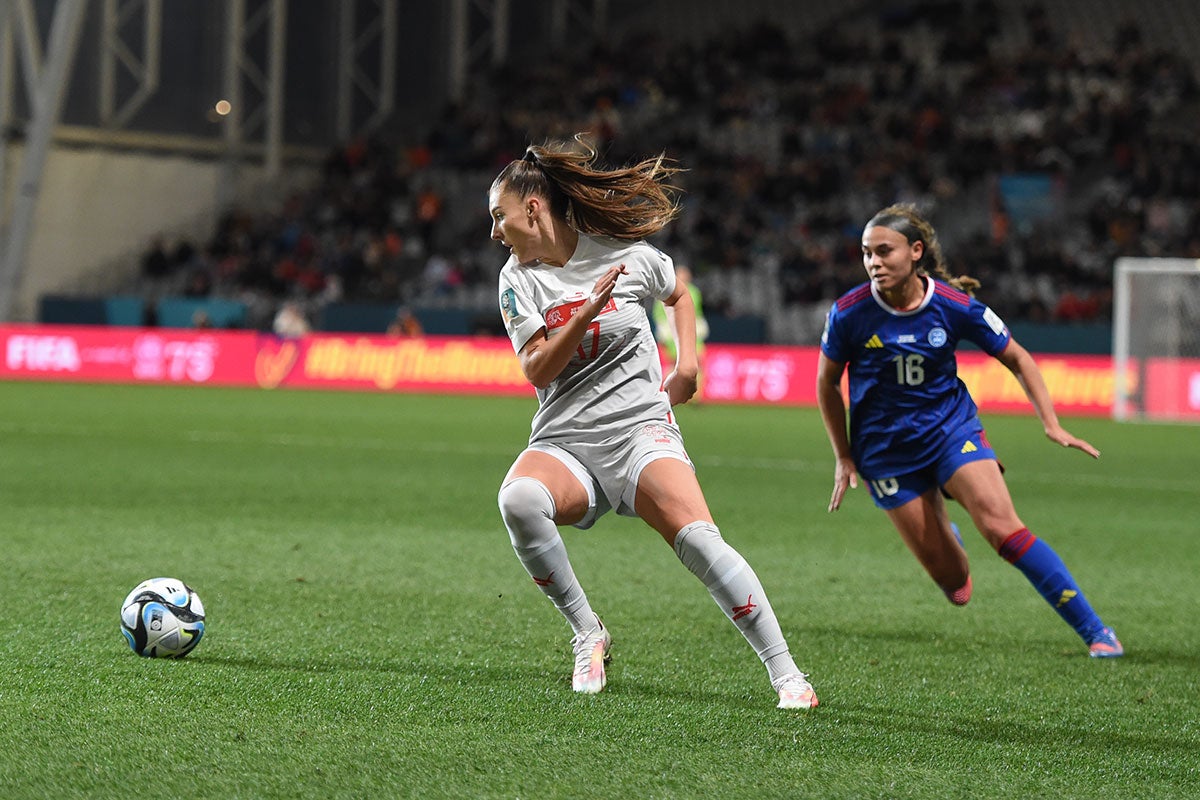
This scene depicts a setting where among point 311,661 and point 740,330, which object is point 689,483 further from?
point 740,330

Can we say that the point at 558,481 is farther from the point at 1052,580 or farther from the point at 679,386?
the point at 1052,580

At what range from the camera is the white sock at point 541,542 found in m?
4.74

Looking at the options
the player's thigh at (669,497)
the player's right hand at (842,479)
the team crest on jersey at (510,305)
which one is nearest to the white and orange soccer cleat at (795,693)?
the player's thigh at (669,497)

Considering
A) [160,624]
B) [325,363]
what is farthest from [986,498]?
[325,363]

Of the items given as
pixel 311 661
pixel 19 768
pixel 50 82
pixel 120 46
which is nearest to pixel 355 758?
pixel 19 768

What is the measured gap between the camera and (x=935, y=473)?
19.9 ft

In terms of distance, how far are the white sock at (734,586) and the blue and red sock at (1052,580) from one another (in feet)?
5.15

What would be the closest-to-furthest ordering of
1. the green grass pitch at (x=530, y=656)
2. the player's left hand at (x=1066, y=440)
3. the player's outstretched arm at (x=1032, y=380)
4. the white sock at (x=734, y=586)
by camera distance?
1. the green grass pitch at (x=530, y=656)
2. the white sock at (x=734, y=586)
3. the player's left hand at (x=1066, y=440)
4. the player's outstretched arm at (x=1032, y=380)

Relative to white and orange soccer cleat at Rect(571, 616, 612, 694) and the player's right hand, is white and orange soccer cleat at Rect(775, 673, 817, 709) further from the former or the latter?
the player's right hand

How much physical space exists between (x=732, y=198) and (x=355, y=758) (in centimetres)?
2676

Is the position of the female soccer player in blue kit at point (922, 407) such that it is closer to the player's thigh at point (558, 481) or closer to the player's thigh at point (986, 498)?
the player's thigh at point (986, 498)

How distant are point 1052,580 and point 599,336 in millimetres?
2226

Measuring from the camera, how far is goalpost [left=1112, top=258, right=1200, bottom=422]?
20.7 m

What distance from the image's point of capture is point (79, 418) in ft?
57.4
